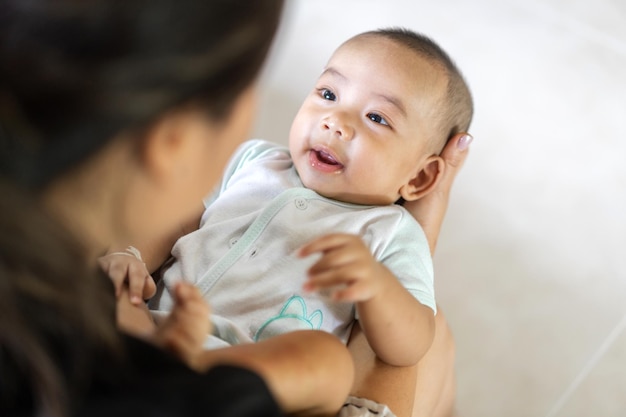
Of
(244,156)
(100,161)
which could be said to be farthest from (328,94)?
(100,161)

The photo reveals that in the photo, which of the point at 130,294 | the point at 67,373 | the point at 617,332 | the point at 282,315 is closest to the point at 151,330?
the point at 130,294

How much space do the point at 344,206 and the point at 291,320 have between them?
0.62 feet

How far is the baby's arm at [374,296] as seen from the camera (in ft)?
2.39

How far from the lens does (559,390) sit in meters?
1.46

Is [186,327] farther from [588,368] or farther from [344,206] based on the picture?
[588,368]

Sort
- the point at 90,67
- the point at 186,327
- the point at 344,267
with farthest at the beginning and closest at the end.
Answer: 1. the point at 344,267
2. the point at 186,327
3. the point at 90,67

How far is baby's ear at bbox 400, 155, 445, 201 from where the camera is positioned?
107 centimetres

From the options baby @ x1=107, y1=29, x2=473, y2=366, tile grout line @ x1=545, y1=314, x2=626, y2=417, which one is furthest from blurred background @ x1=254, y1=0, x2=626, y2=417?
baby @ x1=107, y1=29, x2=473, y2=366

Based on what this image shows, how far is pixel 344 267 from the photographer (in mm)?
736

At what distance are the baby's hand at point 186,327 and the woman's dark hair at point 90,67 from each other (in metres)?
0.20

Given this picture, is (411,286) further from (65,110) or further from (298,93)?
(298,93)

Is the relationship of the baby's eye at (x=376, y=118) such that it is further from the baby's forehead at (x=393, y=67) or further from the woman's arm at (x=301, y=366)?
the woman's arm at (x=301, y=366)

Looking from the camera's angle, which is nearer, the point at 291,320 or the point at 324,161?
the point at 291,320

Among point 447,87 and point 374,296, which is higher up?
point 447,87
